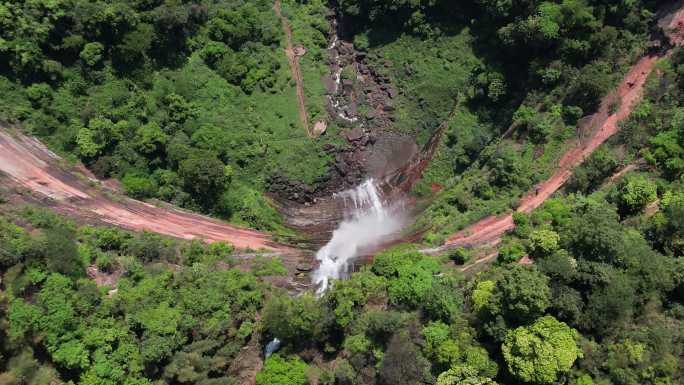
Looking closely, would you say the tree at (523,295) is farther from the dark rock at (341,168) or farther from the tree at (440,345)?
the dark rock at (341,168)

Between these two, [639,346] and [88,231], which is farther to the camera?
[88,231]

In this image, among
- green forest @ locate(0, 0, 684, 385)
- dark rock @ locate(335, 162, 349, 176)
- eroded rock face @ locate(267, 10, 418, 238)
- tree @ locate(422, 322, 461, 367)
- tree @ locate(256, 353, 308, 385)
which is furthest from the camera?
dark rock @ locate(335, 162, 349, 176)

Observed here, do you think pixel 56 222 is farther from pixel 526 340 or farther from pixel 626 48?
pixel 626 48

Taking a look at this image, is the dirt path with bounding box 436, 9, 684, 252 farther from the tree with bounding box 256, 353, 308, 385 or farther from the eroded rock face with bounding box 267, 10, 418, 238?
the tree with bounding box 256, 353, 308, 385

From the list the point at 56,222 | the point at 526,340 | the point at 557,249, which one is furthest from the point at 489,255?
the point at 56,222

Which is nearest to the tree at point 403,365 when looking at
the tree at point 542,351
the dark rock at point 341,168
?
the tree at point 542,351

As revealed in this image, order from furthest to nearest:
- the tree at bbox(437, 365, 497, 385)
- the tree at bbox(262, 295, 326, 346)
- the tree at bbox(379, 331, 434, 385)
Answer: the tree at bbox(262, 295, 326, 346)
the tree at bbox(379, 331, 434, 385)
the tree at bbox(437, 365, 497, 385)

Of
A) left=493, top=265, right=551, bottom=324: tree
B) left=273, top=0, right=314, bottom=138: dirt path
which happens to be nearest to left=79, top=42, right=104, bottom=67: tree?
left=273, top=0, right=314, bottom=138: dirt path

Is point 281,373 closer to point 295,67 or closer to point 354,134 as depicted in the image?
point 354,134
